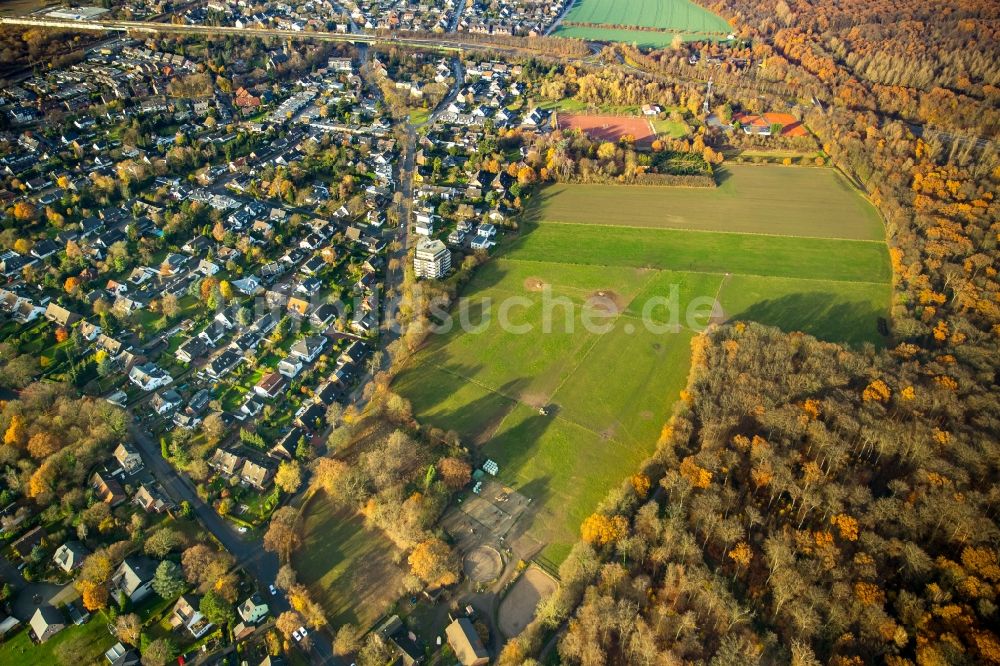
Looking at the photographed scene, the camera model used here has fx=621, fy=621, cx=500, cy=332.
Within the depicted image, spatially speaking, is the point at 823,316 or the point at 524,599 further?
the point at 823,316

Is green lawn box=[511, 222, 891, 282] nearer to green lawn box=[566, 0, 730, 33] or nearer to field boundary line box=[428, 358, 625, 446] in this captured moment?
field boundary line box=[428, 358, 625, 446]

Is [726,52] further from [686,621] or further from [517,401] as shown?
[686,621]

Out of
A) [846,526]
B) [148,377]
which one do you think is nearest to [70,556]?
[148,377]

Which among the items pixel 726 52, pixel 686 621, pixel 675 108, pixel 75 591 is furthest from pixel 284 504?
pixel 726 52

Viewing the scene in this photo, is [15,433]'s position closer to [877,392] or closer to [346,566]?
[346,566]

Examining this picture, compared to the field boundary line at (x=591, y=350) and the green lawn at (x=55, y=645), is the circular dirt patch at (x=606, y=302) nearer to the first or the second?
the field boundary line at (x=591, y=350)

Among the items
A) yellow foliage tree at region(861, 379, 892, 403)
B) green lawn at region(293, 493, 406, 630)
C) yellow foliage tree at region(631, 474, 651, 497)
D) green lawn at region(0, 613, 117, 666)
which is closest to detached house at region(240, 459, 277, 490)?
green lawn at region(293, 493, 406, 630)
